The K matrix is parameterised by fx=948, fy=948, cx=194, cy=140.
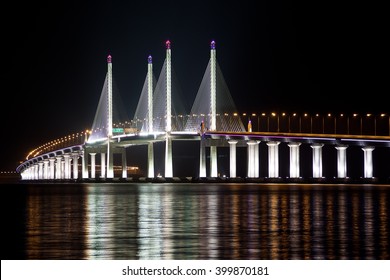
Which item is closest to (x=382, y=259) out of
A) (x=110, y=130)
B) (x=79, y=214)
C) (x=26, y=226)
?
(x=26, y=226)

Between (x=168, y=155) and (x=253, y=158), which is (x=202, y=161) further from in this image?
(x=253, y=158)

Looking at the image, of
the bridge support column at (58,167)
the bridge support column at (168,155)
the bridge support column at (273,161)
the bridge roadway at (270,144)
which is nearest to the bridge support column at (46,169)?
the bridge support column at (58,167)

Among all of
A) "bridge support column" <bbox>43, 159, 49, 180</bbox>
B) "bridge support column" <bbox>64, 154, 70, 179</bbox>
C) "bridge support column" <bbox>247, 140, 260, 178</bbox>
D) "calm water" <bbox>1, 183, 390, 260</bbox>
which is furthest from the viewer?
"bridge support column" <bbox>43, 159, 49, 180</bbox>

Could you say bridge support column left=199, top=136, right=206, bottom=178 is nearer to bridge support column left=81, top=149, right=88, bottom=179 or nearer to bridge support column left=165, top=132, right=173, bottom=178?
bridge support column left=165, top=132, right=173, bottom=178

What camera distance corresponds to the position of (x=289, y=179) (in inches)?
4422

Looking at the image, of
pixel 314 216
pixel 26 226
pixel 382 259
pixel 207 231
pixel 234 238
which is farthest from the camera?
pixel 314 216

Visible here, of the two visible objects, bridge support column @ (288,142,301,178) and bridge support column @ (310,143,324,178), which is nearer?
bridge support column @ (310,143,324,178)

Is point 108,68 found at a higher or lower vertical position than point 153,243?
higher

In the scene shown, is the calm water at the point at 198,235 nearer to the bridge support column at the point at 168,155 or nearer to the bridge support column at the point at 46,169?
the bridge support column at the point at 168,155

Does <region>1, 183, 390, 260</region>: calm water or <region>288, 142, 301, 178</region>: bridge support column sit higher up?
<region>288, 142, 301, 178</region>: bridge support column

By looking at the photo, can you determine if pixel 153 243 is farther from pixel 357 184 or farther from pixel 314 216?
pixel 357 184

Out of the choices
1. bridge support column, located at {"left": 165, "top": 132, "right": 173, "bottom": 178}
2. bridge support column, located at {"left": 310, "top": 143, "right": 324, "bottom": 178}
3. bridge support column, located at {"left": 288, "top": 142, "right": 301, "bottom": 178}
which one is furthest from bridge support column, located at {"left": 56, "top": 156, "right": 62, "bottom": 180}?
bridge support column, located at {"left": 310, "top": 143, "right": 324, "bottom": 178}

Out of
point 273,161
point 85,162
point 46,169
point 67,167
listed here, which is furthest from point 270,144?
point 46,169
